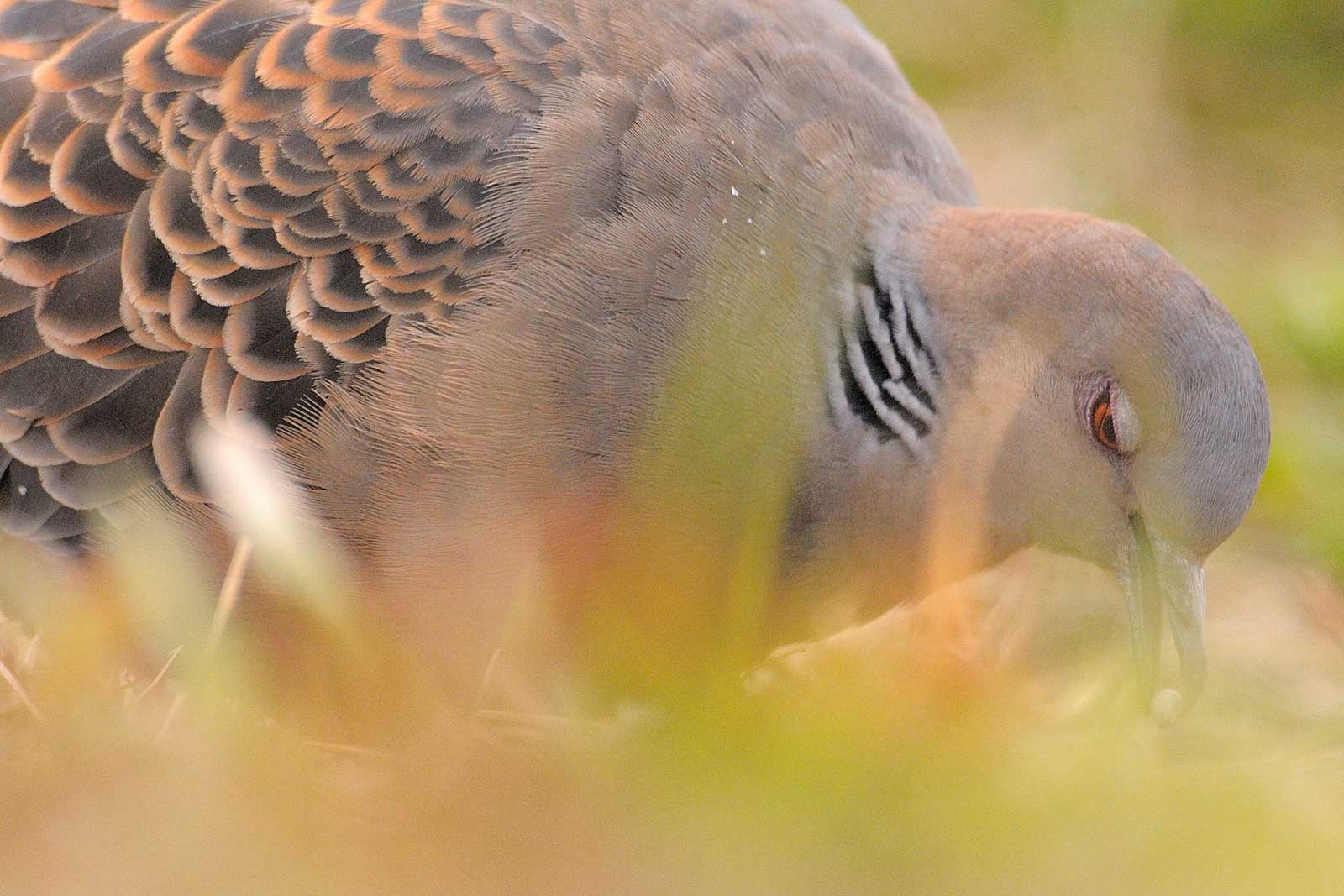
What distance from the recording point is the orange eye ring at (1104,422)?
3486 millimetres

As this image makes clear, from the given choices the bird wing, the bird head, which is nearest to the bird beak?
the bird head

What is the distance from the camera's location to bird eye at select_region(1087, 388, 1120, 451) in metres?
3.48

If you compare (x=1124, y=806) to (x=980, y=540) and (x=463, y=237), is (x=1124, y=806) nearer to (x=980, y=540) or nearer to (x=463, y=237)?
(x=980, y=540)

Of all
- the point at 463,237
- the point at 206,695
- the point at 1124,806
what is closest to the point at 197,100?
the point at 463,237

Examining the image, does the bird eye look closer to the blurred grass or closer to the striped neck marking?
the striped neck marking

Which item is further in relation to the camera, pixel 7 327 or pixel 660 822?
pixel 7 327

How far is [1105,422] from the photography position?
3.50 metres

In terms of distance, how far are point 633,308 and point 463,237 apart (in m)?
0.43

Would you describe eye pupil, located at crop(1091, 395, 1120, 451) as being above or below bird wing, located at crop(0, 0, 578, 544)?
above

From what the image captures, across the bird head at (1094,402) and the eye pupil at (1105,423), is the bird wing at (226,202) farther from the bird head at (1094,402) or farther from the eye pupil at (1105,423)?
the eye pupil at (1105,423)

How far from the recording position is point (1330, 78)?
6.91 meters

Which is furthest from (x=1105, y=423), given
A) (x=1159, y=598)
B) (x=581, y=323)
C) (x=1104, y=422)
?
(x=581, y=323)

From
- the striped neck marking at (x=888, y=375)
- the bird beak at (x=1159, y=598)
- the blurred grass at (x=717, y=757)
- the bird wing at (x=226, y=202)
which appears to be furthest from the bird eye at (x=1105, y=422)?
the bird wing at (x=226, y=202)

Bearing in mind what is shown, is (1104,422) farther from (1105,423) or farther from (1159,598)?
(1159,598)
